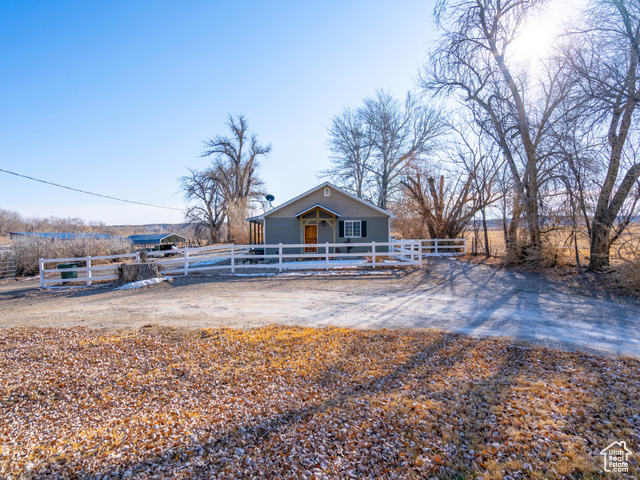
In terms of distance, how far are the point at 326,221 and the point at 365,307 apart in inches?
460

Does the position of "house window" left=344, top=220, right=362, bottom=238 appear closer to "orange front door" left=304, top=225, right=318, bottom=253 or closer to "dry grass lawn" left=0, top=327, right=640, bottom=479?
"orange front door" left=304, top=225, right=318, bottom=253

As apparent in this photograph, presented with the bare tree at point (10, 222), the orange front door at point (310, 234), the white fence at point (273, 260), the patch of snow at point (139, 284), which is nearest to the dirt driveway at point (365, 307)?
the patch of snow at point (139, 284)

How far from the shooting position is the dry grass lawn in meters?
2.51

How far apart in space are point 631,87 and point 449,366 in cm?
1121

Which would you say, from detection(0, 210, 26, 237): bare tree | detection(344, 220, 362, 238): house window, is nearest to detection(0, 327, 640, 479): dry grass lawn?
detection(344, 220, 362, 238): house window

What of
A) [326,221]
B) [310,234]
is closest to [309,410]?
[326,221]

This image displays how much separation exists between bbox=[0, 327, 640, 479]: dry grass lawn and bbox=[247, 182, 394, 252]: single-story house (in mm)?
14400

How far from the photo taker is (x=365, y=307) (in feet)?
25.7

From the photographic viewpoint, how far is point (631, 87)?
376 inches

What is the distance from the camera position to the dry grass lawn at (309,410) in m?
2.51

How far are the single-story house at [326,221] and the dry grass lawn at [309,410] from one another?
1440cm

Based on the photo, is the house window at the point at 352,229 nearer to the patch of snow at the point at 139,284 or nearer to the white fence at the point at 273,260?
the white fence at the point at 273,260

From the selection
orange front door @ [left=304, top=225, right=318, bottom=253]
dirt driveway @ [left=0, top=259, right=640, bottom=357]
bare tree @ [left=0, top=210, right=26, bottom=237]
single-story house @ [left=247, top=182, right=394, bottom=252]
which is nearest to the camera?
dirt driveway @ [left=0, top=259, right=640, bottom=357]

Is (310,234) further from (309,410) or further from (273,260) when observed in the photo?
(309,410)
